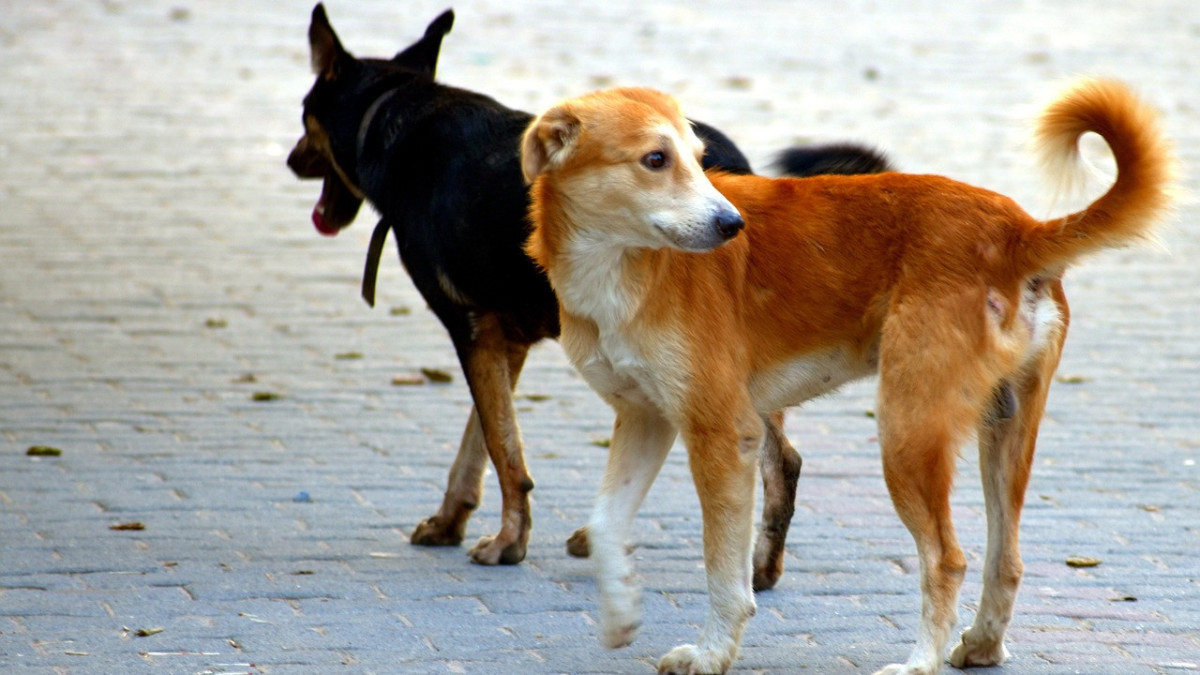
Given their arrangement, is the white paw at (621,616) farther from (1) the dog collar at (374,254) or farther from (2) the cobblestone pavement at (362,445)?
(1) the dog collar at (374,254)

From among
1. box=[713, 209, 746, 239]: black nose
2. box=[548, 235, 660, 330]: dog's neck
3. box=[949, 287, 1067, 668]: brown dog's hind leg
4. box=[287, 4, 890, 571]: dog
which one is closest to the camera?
box=[713, 209, 746, 239]: black nose

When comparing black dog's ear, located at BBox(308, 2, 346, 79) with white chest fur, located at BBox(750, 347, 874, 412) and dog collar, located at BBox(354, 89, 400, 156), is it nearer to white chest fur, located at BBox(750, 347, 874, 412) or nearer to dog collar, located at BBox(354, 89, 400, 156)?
dog collar, located at BBox(354, 89, 400, 156)

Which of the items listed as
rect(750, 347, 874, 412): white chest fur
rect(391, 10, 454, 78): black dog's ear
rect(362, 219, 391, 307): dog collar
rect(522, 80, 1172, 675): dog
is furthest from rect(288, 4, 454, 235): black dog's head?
rect(750, 347, 874, 412): white chest fur

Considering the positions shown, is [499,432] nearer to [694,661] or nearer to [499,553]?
[499,553]

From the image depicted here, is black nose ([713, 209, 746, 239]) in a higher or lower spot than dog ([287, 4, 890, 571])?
higher

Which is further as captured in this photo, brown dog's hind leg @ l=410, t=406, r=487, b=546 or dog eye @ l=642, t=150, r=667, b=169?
brown dog's hind leg @ l=410, t=406, r=487, b=546

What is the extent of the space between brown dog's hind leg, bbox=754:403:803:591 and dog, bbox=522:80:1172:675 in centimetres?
77

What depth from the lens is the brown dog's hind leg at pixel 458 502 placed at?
5750mm

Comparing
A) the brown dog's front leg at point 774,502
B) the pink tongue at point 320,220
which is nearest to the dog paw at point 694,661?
the brown dog's front leg at point 774,502

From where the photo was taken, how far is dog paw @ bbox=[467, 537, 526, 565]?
555 cm

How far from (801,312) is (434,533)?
6.13ft

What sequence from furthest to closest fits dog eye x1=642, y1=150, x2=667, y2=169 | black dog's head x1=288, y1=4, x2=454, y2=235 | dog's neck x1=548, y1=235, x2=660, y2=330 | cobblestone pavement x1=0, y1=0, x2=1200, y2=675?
black dog's head x1=288, y1=4, x2=454, y2=235 → cobblestone pavement x1=0, y1=0, x2=1200, y2=675 → dog's neck x1=548, y1=235, x2=660, y2=330 → dog eye x1=642, y1=150, x2=667, y2=169

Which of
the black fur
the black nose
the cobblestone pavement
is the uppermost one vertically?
the black nose

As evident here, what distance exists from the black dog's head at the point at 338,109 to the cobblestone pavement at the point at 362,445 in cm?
110
